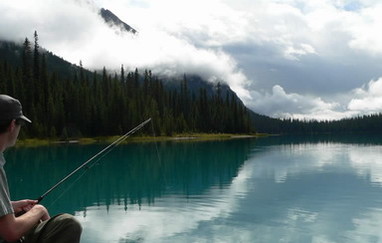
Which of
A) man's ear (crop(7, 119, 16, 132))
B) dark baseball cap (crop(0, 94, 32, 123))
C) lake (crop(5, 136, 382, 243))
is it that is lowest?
lake (crop(5, 136, 382, 243))

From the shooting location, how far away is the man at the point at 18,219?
3.68m

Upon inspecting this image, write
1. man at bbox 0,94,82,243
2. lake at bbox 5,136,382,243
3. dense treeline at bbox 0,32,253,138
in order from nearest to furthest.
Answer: man at bbox 0,94,82,243
lake at bbox 5,136,382,243
dense treeline at bbox 0,32,253,138

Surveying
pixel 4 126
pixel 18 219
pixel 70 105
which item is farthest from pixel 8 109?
pixel 70 105

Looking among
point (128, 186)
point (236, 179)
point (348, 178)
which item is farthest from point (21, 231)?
point (348, 178)

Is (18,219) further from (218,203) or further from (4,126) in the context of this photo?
(218,203)

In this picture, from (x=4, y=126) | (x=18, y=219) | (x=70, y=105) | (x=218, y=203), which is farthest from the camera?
(x=70, y=105)

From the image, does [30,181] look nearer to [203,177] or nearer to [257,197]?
[203,177]

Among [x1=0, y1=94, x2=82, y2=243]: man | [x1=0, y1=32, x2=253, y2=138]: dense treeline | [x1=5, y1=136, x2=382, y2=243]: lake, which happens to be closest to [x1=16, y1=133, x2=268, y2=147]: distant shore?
[x1=0, y1=32, x2=253, y2=138]: dense treeline

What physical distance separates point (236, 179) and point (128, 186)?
25.8ft

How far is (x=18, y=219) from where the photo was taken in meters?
3.86

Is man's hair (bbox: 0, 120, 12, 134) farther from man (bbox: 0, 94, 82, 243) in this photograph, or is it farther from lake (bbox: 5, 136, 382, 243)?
lake (bbox: 5, 136, 382, 243)

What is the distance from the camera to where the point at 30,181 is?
29.6m

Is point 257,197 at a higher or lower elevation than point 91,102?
lower

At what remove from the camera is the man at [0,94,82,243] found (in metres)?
3.68
